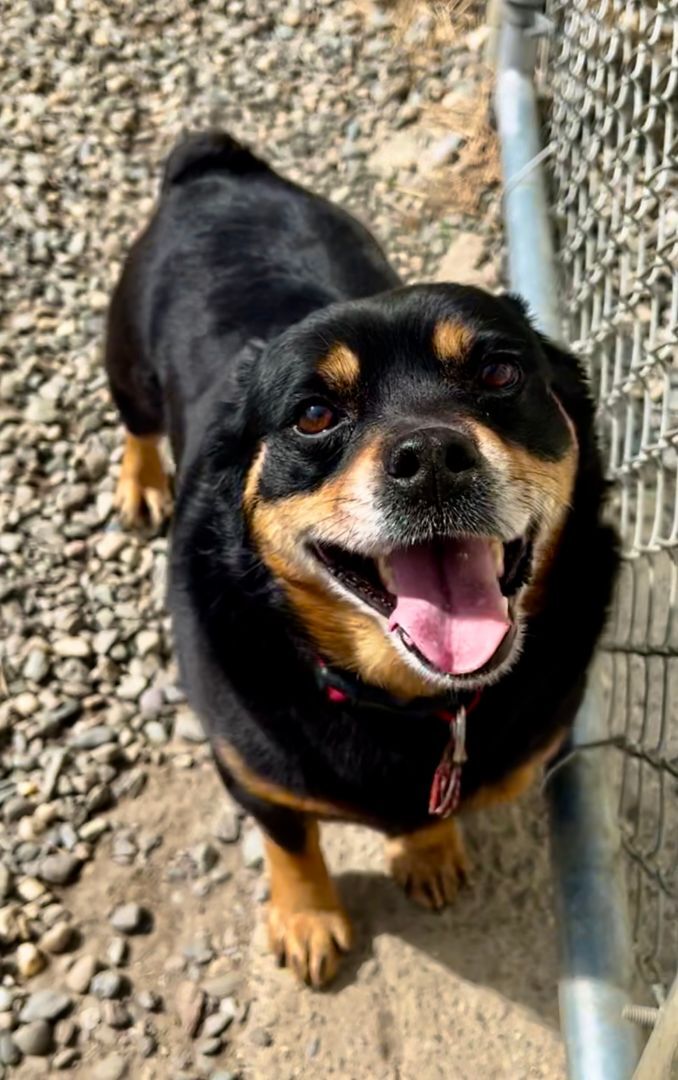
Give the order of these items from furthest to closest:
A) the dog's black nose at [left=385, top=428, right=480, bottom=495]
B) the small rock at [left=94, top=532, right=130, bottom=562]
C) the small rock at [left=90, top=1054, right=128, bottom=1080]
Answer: the small rock at [left=94, top=532, right=130, bottom=562] → the small rock at [left=90, top=1054, right=128, bottom=1080] → the dog's black nose at [left=385, top=428, right=480, bottom=495]

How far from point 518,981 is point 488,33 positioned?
3811 mm

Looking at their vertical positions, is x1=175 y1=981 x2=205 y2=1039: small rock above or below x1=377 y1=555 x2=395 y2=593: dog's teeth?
below

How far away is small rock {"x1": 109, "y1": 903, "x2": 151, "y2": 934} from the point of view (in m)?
2.71

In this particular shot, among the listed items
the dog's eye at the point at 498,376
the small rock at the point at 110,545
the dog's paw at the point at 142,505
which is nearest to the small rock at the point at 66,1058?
the small rock at the point at 110,545

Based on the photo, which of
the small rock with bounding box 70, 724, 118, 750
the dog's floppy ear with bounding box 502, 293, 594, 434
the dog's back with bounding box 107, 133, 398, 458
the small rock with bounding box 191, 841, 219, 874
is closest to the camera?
the dog's floppy ear with bounding box 502, 293, 594, 434

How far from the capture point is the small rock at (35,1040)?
2.53 metres

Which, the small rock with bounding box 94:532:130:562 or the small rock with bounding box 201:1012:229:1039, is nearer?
the small rock with bounding box 201:1012:229:1039

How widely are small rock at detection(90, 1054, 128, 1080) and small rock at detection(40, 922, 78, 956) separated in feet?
0.99

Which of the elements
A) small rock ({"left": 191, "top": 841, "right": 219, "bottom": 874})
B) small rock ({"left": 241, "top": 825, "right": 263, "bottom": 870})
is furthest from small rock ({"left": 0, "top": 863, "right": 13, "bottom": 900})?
small rock ({"left": 241, "top": 825, "right": 263, "bottom": 870})

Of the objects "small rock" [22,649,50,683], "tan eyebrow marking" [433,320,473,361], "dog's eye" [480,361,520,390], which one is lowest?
"small rock" [22,649,50,683]

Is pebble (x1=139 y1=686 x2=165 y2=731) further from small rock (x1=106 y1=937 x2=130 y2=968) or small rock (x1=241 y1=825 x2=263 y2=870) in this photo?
small rock (x1=106 y1=937 x2=130 y2=968)

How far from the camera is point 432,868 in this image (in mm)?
2693

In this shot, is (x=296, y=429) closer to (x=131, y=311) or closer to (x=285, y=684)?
(x=285, y=684)

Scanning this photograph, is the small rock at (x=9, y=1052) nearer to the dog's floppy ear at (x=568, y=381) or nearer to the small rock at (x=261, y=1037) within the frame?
the small rock at (x=261, y=1037)
